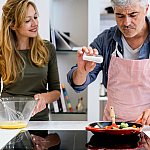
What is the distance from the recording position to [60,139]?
1.26m

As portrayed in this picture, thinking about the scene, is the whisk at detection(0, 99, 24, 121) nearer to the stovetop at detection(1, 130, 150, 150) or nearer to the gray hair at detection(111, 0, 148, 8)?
the stovetop at detection(1, 130, 150, 150)

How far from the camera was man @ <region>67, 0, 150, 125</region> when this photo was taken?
5.12 ft

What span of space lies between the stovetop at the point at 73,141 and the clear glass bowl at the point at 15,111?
0.35 feet

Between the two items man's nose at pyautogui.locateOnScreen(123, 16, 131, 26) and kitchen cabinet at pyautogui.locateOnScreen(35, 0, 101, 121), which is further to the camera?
kitchen cabinet at pyautogui.locateOnScreen(35, 0, 101, 121)

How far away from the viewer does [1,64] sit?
1929 mm

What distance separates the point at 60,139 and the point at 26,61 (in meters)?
0.78

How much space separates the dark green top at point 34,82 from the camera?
1905 millimetres

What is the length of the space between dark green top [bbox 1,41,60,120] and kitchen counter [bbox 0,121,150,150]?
0.40m

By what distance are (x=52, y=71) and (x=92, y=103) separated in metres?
0.63

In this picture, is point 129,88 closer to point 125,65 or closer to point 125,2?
point 125,65

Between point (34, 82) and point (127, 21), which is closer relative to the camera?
point (127, 21)

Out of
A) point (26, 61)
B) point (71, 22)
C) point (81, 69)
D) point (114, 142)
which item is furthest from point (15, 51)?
point (114, 142)

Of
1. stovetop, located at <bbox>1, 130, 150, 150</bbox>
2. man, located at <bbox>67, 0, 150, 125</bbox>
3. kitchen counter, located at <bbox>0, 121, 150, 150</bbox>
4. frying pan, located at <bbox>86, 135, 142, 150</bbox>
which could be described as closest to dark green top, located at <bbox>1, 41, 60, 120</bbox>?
man, located at <bbox>67, 0, 150, 125</bbox>

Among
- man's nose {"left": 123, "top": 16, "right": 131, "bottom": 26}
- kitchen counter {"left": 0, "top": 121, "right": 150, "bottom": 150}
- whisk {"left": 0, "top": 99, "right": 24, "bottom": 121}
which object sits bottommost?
kitchen counter {"left": 0, "top": 121, "right": 150, "bottom": 150}
